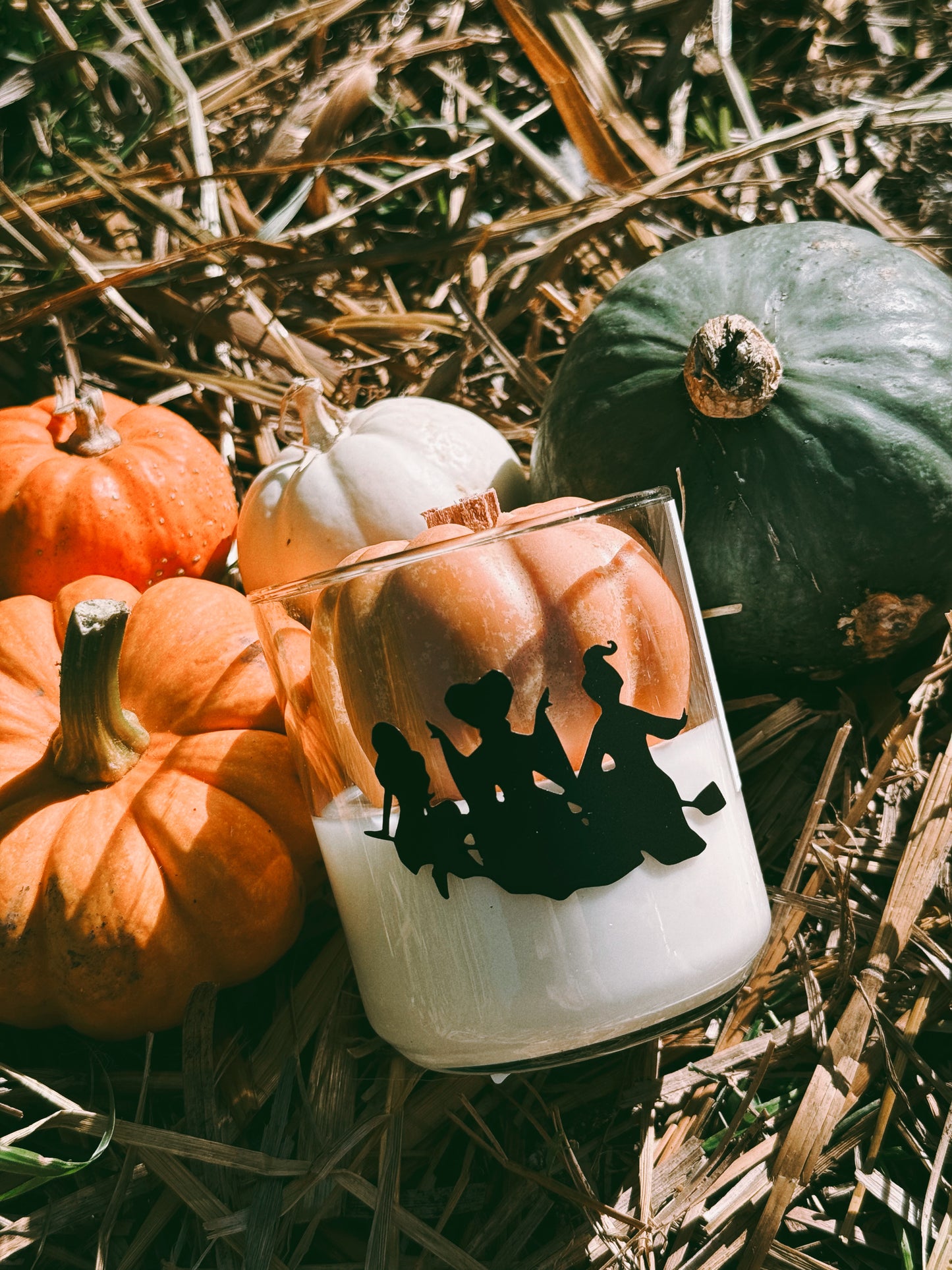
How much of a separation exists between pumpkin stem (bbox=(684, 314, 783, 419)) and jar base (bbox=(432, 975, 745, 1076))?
0.83 m

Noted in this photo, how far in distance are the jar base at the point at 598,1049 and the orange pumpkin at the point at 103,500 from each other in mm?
1151

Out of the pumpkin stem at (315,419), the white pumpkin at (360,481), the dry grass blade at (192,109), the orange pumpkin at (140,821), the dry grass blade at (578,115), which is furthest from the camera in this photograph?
the dry grass blade at (192,109)

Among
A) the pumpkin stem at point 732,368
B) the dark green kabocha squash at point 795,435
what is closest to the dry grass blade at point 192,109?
the dark green kabocha squash at point 795,435

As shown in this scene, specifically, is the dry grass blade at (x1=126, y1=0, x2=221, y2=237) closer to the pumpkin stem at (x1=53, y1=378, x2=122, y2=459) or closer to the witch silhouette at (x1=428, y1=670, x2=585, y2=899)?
the pumpkin stem at (x1=53, y1=378, x2=122, y2=459)

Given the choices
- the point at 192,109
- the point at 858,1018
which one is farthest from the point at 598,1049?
the point at 192,109

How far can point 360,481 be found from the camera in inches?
69.5

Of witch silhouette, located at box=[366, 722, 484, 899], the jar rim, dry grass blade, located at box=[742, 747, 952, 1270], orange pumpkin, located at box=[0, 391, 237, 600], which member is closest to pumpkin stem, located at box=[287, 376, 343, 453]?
orange pumpkin, located at box=[0, 391, 237, 600]

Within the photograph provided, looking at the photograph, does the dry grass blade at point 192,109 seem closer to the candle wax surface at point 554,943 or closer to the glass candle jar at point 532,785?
the glass candle jar at point 532,785

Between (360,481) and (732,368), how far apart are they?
644 mm

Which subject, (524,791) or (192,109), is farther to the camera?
(192,109)

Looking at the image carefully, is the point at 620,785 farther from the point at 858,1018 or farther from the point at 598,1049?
the point at 858,1018

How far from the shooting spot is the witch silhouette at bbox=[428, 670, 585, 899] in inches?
42.0

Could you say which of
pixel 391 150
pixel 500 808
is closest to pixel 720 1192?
pixel 500 808

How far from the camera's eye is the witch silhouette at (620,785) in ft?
3.52
